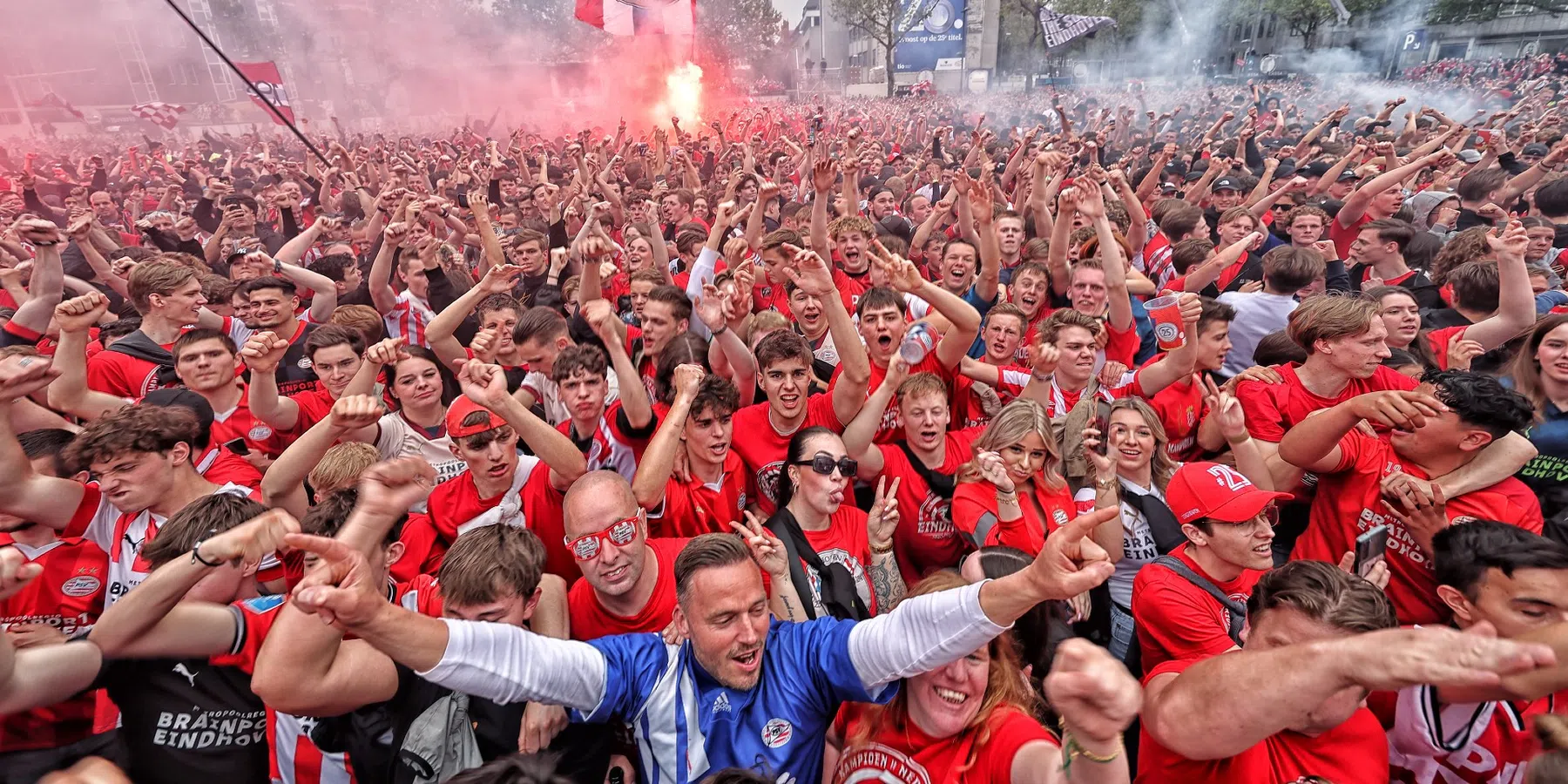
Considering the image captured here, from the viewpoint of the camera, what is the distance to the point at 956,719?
7.22 feet

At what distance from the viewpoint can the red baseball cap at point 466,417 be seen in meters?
3.60

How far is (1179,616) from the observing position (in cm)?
264

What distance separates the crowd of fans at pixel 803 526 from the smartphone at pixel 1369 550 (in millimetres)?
28

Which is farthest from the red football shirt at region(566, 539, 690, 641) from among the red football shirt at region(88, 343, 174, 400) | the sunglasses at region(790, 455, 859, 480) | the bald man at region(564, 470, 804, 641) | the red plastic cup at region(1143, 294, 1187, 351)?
the red football shirt at region(88, 343, 174, 400)

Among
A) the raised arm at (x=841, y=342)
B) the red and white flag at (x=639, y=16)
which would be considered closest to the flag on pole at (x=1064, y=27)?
the red and white flag at (x=639, y=16)

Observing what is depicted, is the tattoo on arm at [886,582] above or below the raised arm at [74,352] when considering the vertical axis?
below

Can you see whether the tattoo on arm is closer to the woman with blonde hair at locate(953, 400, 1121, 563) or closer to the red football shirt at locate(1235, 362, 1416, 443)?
the woman with blonde hair at locate(953, 400, 1121, 563)

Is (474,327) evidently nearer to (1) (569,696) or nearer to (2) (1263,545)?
(1) (569,696)

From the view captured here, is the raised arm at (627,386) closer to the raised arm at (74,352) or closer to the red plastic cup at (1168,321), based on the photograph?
the raised arm at (74,352)

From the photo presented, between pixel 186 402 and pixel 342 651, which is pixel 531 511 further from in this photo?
pixel 186 402

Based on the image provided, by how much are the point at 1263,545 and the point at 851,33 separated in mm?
70786

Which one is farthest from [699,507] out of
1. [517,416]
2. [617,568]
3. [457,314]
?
[457,314]

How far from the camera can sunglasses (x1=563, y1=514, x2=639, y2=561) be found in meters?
2.82

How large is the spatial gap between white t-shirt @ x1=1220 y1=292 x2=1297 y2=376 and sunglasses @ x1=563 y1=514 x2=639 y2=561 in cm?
488
